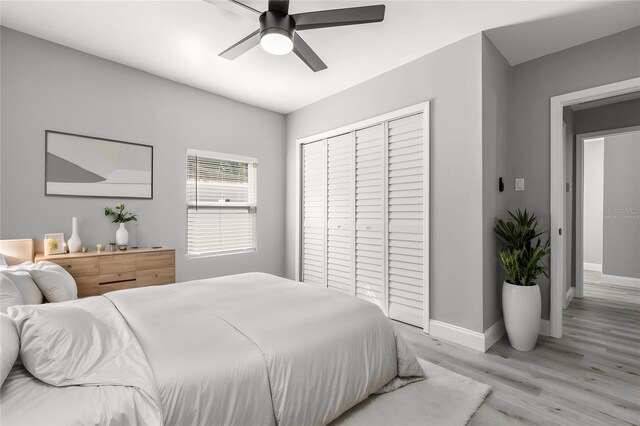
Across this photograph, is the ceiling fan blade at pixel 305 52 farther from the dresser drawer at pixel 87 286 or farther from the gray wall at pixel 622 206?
the gray wall at pixel 622 206

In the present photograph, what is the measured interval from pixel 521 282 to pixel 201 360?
8.75 ft

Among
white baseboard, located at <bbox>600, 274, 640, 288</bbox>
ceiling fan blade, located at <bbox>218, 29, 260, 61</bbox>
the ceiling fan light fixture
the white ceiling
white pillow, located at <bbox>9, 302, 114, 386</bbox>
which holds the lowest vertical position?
white baseboard, located at <bbox>600, 274, 640, 288</bbox>

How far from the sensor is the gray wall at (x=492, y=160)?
2.67 m

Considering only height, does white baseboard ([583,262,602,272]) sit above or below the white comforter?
below

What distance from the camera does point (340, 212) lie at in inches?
157

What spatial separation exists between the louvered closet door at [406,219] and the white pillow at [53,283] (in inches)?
111

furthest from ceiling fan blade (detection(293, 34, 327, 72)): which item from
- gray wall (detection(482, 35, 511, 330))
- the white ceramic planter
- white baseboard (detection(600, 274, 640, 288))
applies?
white baseboard (detection(600, 274, 640, 288))

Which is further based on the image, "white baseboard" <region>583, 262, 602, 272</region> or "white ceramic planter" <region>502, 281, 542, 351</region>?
"white baseboard" <region>583, 262, 602, 272</region>

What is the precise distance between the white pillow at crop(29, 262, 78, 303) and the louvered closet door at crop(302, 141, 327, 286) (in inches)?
108

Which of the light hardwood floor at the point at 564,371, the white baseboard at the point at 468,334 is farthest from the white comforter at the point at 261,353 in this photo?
the white baseboard at the point at 468,334

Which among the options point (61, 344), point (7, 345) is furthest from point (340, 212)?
point (7, 345)

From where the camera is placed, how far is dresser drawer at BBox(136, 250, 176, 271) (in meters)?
3.06

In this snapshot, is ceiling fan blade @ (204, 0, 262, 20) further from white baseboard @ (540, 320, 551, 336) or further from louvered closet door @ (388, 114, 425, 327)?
white baseboard @ (540, 320, 551, 336)

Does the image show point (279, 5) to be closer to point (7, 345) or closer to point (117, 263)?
point (7, 345)
